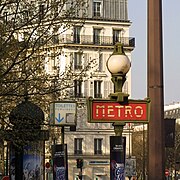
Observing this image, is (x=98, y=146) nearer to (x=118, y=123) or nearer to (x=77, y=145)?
(x=77, y=145)

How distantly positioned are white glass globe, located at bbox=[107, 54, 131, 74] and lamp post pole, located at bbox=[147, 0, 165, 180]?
408mm

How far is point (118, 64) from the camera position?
12078 mm

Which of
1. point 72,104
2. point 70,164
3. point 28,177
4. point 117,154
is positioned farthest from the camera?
point 70,164

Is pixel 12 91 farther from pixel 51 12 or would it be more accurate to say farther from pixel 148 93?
pixel 148 93

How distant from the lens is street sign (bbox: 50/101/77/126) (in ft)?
58.1

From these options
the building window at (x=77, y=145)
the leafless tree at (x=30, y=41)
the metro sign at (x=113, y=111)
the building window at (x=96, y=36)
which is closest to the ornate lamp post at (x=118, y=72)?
the metro sign at (x=113, y=111)

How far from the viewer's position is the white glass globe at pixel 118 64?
39.6ft

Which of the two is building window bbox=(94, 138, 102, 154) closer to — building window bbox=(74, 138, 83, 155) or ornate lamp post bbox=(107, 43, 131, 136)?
building window bbox=(74, 138, 83, 155)

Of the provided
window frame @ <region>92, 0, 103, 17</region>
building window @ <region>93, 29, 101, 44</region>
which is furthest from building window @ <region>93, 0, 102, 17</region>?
building window @ <region>93, 29, 101, 44</region>

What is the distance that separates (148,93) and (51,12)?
7272 mm

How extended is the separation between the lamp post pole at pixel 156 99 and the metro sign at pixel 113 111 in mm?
150

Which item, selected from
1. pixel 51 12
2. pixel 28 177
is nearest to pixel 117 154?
pixel 28 177

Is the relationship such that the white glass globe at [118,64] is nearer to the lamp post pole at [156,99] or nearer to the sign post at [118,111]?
the sign post at [118,111]

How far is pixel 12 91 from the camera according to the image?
19.1m
